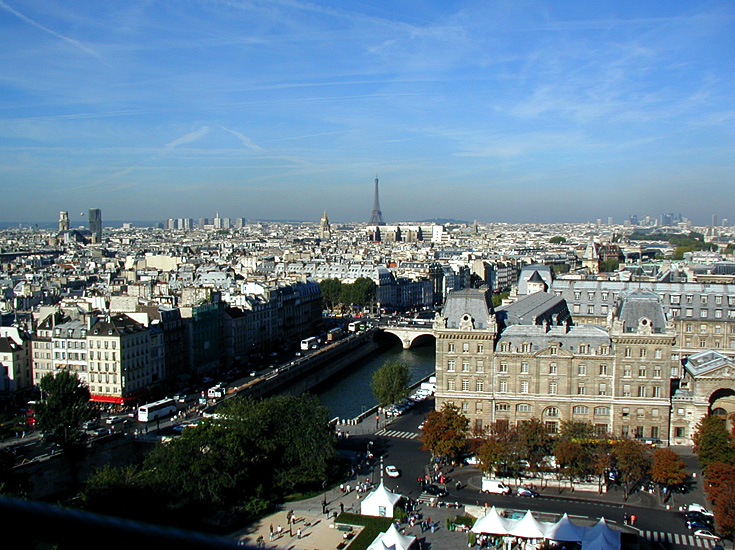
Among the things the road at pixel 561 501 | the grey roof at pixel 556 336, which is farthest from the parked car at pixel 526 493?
the grey roof at pixel 556 336

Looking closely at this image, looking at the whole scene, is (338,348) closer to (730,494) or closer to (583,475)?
(583,475)

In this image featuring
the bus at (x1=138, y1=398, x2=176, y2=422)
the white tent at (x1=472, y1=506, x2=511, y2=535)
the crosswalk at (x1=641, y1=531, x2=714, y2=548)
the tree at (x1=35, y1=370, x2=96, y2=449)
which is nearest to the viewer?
the white tent at (x1=472, y1=506, x2=511, y2=535)

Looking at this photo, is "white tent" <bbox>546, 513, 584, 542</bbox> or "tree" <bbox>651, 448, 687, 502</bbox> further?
"tree" <bbox>651, 448, 687, 502</bbox>

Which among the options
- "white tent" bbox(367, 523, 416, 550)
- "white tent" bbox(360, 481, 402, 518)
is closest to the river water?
"white tent" bbox(360, 481, 402, 518)

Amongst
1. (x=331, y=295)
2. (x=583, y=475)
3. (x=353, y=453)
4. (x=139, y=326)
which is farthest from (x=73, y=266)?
(x=583, y=475)

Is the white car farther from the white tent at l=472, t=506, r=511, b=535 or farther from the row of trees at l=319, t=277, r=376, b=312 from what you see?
the row of trees at l=319, t=277, r=376, b=312

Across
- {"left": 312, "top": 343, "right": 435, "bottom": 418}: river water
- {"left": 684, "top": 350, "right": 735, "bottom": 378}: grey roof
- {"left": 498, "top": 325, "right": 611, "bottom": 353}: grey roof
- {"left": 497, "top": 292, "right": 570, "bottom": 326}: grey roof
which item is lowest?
{"left": 312, "top": 343, "right": 435, "bottom": 418}: river water
